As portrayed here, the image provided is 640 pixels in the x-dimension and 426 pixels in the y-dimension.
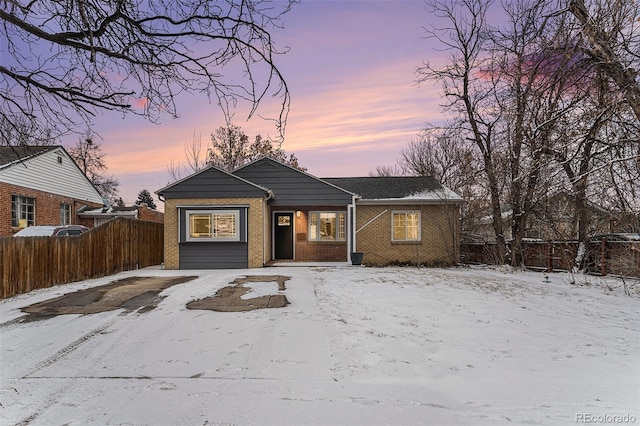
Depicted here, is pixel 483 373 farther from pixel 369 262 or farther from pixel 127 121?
pixel 369 262

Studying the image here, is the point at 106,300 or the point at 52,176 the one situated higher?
the point at 52,176

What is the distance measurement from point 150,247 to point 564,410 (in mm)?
16086

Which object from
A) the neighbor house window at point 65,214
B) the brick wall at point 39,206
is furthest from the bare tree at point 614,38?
the neighbor house window at point 65,214

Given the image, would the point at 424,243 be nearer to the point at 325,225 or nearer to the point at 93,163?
the point at 325,225

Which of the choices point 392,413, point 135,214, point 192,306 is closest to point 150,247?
point 135,214

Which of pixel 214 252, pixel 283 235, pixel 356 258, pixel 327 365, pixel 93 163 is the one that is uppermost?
pixel 93 163

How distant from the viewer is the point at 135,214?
79.4 ft

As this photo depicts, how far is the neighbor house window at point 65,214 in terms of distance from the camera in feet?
72.4

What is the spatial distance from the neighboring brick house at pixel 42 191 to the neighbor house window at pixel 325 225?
11046 mm

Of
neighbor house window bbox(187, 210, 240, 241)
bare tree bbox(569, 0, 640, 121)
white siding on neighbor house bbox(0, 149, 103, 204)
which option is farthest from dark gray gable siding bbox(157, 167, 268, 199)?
bare tree bbox(569, 0, 640, 121)

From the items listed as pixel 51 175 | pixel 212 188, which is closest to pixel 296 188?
pixel 212 188

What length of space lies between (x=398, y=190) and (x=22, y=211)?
17.5 metres

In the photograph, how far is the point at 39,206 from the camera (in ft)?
65.1

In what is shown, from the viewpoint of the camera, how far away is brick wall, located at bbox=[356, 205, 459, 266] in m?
16.5
